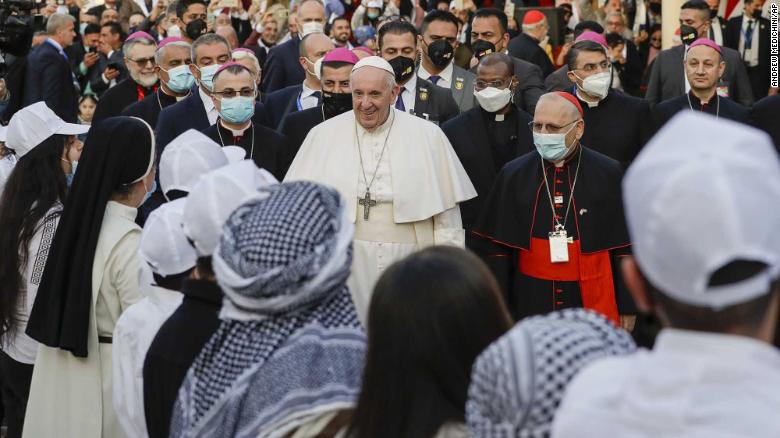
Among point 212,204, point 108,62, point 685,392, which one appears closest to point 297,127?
point 212,204

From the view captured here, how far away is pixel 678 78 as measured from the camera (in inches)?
427

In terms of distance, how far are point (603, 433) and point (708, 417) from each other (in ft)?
0.58

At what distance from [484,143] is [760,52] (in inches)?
219

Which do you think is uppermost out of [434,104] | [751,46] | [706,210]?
[706,210]

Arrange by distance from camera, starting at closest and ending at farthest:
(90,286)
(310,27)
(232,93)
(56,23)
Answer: (90,286)
(232,93)
(310,27)
(56,23)

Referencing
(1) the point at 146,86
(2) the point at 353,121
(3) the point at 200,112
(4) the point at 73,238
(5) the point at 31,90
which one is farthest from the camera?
(5) the point at 31,90

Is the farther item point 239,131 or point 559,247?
point 239,131

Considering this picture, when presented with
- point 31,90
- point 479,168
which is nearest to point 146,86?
point 31,90

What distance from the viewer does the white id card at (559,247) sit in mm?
6352

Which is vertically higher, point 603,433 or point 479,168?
point 603,433

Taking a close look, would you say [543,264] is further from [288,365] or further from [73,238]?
[288,365]

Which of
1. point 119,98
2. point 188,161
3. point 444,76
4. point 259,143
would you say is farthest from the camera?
point 119,98

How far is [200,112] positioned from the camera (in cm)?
860

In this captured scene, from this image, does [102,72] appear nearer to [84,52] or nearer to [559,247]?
[84,52]
